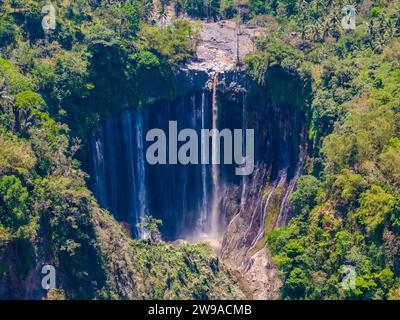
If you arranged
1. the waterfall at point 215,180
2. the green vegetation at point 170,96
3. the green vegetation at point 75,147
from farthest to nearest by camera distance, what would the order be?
the waterfall at point 215,180, the green vegetation at point 170,96, the green vegetation at point 75,147

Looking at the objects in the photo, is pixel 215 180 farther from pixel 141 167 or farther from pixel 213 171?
pixel 141 167

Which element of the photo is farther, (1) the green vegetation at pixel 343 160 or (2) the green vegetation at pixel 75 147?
(1) the green vegetation at pixel 343 160

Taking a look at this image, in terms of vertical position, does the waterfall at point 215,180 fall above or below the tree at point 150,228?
above

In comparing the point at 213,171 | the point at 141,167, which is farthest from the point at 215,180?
the point at 141,167

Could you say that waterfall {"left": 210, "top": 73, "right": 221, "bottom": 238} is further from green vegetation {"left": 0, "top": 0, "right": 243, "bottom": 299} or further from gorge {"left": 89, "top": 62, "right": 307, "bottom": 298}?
green vegetation {"left": 0, "top": 0, "right": 243, "bottom": 299}

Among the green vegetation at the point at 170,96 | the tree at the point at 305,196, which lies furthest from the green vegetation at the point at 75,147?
the tree at the point at 305,196

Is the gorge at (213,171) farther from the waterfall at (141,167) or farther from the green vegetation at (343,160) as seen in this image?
the green vegetation at (343,160)

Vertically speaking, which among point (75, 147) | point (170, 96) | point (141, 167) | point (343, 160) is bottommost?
point (141, 167)

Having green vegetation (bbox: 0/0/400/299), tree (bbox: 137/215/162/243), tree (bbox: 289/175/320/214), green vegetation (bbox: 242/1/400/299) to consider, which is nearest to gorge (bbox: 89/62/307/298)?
tree (bbox: 137/215/162/243)

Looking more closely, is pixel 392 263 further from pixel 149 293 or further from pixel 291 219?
pixel 149 293

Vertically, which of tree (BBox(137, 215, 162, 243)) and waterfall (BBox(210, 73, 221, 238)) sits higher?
waterfall (BBox(210, 73, 221, 238))

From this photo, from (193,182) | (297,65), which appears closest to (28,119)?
(193,182)

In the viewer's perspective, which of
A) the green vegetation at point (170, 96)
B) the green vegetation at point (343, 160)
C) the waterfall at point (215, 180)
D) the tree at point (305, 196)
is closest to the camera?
the green vegetation at point (170, 96)
